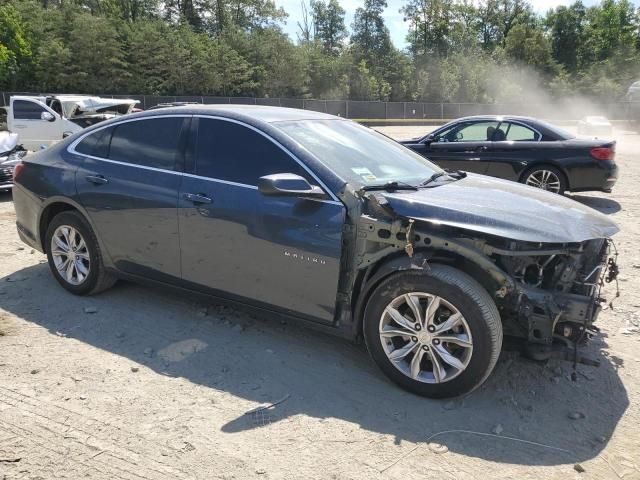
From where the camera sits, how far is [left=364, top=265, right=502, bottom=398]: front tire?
3.09 m

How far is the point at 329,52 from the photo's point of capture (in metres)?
74.0

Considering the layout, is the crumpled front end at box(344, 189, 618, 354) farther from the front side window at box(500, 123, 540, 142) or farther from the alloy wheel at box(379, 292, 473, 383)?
the front side window at box(500, 123, 540, 142)

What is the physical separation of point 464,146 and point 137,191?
6421 mm

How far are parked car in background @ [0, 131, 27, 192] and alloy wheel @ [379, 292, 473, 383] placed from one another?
807 centimetres

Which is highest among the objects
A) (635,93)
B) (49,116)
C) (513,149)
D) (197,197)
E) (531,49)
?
(531,49)

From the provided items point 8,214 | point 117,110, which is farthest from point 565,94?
point 8,214

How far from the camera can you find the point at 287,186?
342cm

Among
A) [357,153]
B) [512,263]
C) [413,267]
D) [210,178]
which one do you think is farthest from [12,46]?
[512,263]

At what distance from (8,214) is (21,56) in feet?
108

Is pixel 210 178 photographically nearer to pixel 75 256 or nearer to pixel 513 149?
pixel 75 256

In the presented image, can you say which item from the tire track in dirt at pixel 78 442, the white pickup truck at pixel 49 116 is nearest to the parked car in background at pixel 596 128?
the white pickup truck at pixel 49 116

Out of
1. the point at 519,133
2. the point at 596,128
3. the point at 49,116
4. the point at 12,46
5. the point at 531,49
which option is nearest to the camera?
the point at 519,133

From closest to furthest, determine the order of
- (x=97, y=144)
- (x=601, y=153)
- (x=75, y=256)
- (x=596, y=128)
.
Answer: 1. (x=97, y=144)
2. (x=75, y=256)
3. (x=601, y=153)
4. (x=596, y=128)

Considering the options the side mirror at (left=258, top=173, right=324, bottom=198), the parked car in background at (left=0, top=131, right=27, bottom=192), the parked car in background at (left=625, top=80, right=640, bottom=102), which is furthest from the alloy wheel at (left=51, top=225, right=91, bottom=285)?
the parked car in background at (left=625, top=80, right=640, bottom=102)
